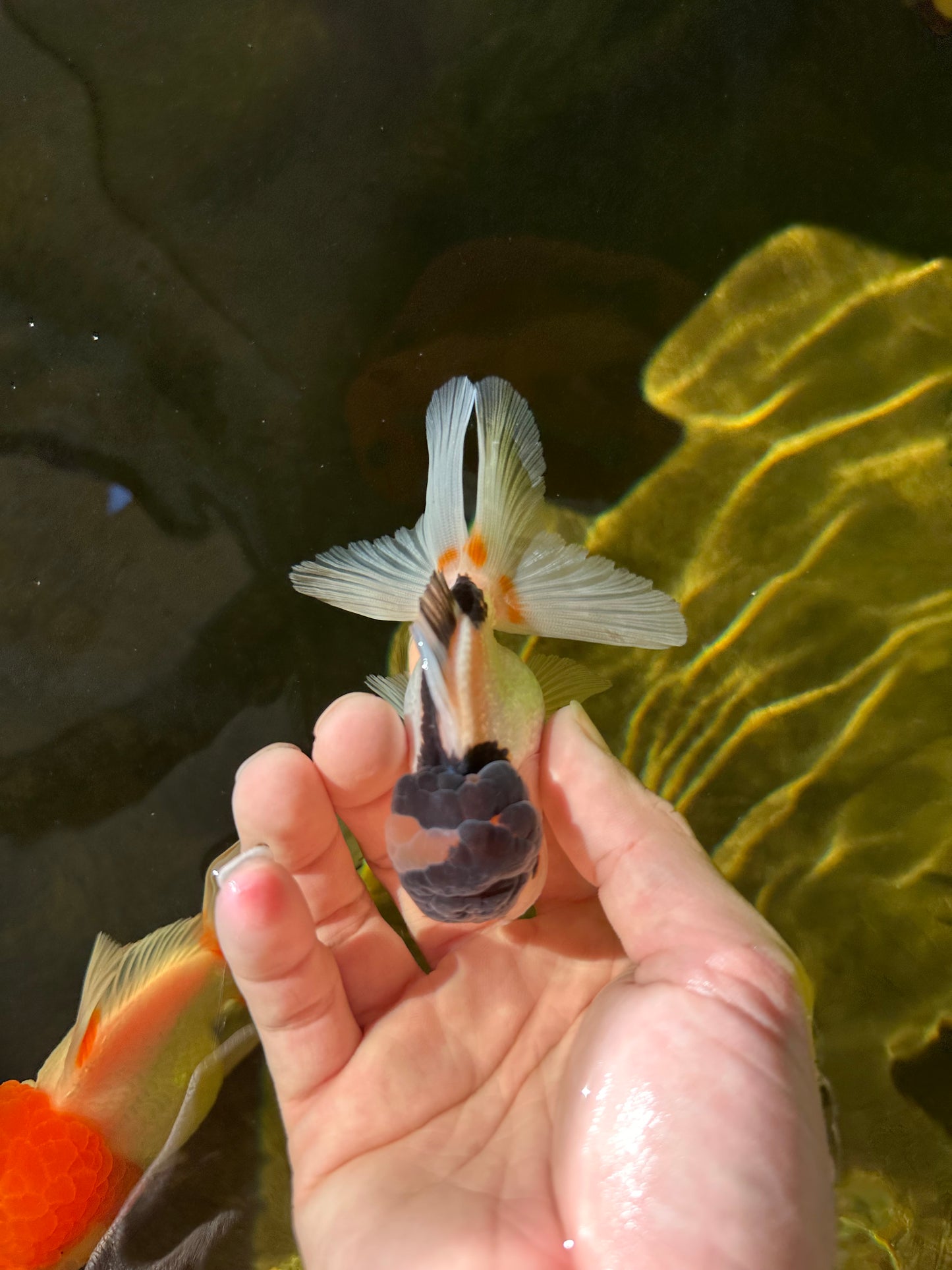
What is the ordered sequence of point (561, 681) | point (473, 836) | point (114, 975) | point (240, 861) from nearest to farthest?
point (473, 836) → point (240, 861) → point (561, 681) → point (114, 975)

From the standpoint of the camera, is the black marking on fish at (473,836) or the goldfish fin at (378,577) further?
the goldfish fin at (378,577)

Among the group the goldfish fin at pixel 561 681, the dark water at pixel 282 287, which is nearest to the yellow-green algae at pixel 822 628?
the dark water at pixel 282 287

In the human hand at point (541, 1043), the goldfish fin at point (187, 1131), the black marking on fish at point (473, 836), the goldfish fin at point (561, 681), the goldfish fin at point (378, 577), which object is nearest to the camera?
the human hand at point (541, 1043)

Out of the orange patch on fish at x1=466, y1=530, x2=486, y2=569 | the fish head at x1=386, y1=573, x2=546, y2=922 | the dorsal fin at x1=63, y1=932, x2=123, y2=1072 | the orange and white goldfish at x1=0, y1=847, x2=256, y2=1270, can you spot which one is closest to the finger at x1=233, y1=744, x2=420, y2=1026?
the fish head at x1=386, y1=573, x2=546, y2=922

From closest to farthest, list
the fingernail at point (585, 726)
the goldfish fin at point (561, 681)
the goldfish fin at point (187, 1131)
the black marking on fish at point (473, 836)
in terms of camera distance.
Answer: the black marking on fish at point (473, 836) < the fingernail at point (585, 726) < the goldfish fin at point (561, 681) < the goldfish fin at point (187, 1131)

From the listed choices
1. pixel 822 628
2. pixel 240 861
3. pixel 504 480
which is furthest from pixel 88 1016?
pixel 822 628

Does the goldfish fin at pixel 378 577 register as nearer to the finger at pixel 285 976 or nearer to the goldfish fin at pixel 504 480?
the goldfish fin at pixel 504 480

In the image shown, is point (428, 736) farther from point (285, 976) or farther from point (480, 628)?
point (285, 976)
